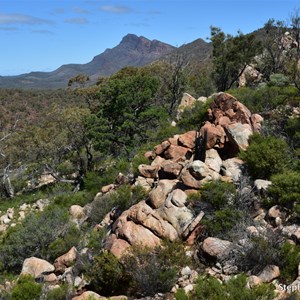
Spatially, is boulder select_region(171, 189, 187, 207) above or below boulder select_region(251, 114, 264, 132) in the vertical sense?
below

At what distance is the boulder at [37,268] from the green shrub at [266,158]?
698cm

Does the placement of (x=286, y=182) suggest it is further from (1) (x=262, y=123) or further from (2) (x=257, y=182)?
(1) (x=262, y=123)

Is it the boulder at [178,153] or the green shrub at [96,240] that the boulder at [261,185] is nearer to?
the boulder at [178,153]

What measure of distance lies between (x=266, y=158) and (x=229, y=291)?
5.93m

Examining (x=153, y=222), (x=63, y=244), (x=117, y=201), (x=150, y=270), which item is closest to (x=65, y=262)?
(x=63, y=244)

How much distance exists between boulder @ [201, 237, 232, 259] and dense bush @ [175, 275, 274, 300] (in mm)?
1620

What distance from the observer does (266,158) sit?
12.6m

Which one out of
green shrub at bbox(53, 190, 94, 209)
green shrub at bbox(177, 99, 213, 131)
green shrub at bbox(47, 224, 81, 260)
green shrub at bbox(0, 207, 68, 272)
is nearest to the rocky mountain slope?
green shrub at bbox(47, 224, 81, 260)

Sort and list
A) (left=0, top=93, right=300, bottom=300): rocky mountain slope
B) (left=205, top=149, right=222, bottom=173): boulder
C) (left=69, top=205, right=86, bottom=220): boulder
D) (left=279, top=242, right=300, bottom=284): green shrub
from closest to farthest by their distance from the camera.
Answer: (left=279, top=242, right=300, bottom=284): green shrub, (left=0, top=93, right=300, bottom=300): rocky mountain slope, (left=205, top=149, right=222, bottom=173): boulder, (left=69, top=205, right=86, bottom=220): boulder

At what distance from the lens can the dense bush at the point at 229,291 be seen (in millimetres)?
7348

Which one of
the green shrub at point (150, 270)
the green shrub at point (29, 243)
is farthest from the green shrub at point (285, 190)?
the green shrub at point (29, 243)

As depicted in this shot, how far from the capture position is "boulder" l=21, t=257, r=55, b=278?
12.4m

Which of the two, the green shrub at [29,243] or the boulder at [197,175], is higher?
the boulder at [197,175]

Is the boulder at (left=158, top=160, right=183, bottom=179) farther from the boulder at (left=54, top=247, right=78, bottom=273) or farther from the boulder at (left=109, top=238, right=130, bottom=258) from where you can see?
the boulder at (left=54, top=247, right=78, bottom=273)
